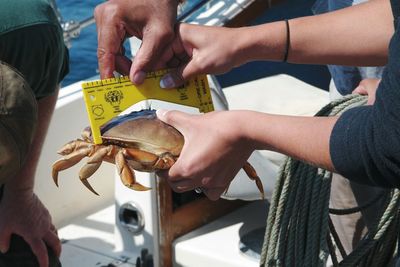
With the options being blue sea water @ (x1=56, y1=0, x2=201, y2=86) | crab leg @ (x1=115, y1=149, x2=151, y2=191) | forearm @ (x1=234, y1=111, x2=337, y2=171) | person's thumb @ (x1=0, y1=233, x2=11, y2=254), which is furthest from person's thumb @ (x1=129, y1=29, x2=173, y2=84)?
blue sea water @ (x1=56, y1=0, x2=201, y2=86)

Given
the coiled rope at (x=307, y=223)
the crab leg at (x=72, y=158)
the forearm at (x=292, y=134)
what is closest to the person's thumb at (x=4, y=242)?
the crab leg at (x=72, y=158)

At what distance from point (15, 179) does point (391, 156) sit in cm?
152

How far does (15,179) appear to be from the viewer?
2494 mm

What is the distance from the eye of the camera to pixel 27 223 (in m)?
2.49

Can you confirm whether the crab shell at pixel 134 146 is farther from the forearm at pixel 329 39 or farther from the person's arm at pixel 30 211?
the person's arm at pixel 30 211

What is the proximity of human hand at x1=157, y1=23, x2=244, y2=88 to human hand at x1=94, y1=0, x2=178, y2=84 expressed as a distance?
3 centimetres

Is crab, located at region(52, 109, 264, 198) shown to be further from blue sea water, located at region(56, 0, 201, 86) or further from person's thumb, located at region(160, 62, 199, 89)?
blue sea water, located at region(56, 0, 201, 86)

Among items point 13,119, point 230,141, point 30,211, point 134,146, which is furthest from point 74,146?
point 30,211

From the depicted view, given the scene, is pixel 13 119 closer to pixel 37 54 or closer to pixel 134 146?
pixel 134 146

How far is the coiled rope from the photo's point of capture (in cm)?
196

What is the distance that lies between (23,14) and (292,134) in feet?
3.91

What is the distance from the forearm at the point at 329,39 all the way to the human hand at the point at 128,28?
194mm

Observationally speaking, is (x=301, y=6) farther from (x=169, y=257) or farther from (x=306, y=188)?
(x=306, y=188)

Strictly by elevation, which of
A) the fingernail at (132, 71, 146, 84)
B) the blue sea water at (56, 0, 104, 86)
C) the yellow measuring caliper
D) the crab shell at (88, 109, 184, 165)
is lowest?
the blue sea water at (56, 0, 104, 86)
